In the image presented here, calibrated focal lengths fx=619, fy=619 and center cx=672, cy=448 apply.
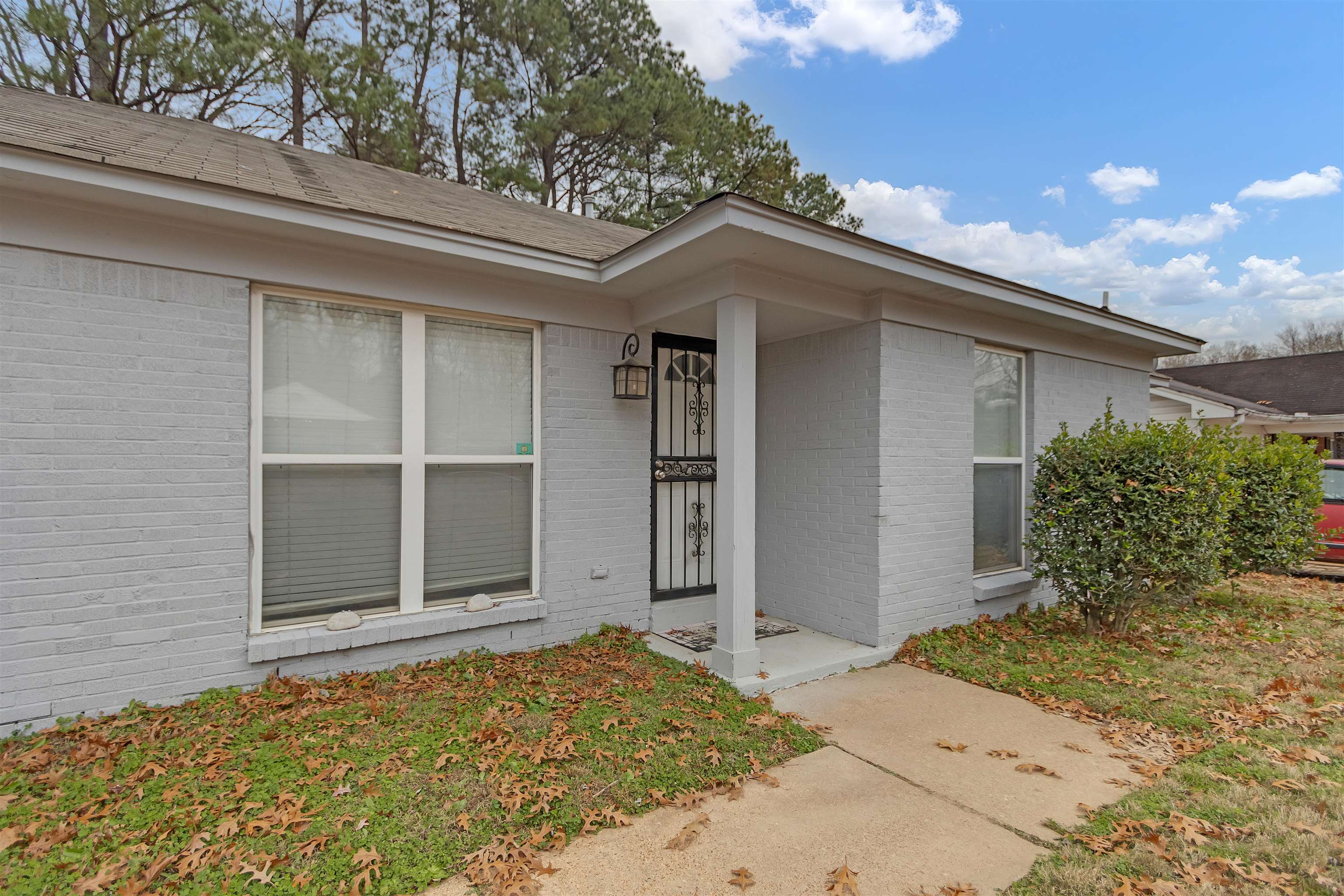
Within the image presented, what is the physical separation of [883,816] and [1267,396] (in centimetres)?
1898

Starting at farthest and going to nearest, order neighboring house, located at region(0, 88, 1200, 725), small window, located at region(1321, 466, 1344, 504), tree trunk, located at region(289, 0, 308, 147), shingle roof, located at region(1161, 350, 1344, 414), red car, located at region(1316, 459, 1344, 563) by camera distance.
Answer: shingle roof, located at region(1161, 350, 1344, 414) < tree trunk, located at region(289, 0, 308, 147) < small window, located at region(1321, 466, 1344, 504) < red car, located at region(1316, 459, 1344, 563) < neighboring house, located at region(0, 88, 1200, 725)

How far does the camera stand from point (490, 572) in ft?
14.8

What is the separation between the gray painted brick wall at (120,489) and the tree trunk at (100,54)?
924 centimetres

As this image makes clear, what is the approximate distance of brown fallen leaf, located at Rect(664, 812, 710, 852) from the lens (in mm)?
2475

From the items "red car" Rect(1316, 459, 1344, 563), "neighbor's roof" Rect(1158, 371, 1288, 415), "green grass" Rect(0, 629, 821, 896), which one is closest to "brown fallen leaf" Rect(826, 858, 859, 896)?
"green grass" Rect(0, 629, 821, 896)

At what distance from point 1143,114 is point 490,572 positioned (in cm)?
1284

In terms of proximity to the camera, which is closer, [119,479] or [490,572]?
[119,479]

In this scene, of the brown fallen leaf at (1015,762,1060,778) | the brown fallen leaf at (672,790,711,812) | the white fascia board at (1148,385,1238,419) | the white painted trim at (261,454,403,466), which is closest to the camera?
the brown fallen leaf at (672,790,711,812)

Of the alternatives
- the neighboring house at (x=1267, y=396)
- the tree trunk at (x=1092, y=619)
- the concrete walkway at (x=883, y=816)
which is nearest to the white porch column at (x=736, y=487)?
the concrete walkway at (x=883, y=816)

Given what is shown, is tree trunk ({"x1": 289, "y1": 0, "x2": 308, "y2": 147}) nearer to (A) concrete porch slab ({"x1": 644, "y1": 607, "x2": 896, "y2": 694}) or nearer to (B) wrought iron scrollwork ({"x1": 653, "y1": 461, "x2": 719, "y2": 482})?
(B) wrought iron scrollwork ({"x1": 653, "y1": 461, "x2": 719, "y2": 482})

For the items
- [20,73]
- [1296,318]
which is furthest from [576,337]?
[1296,318]

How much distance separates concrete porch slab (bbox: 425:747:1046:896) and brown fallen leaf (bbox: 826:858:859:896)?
25 mm

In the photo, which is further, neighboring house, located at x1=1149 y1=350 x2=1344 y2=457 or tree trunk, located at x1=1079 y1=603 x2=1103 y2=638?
neighboring house, located at x1=1149 y1=350 x2=1344 y2=457

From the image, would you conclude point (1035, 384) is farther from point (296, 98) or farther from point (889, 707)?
point (296, 98)
